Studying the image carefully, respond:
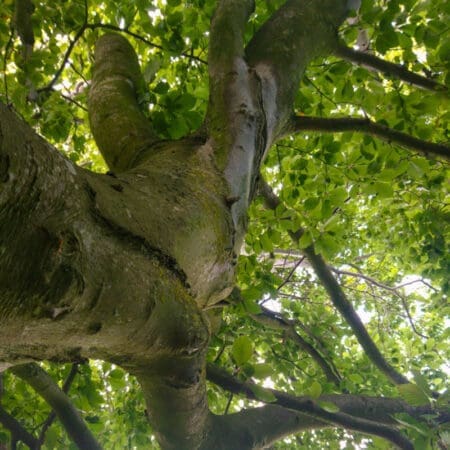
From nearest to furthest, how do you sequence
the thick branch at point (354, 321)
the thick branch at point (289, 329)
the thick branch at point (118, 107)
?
the thick branch at point (118, 107) < the thick branch at point (289, 329) < the thick branch at point (354, 321)

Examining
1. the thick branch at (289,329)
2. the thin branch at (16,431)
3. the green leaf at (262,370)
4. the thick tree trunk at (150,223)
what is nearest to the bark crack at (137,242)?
the thick tree trunk at (150,223)

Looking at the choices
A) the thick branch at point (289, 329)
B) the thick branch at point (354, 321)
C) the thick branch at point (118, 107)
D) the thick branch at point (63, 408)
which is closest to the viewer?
the thick branch at point (118, 107)

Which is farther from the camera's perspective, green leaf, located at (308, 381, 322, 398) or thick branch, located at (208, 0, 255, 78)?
green leaf, located at (308, 381, 322, 398)

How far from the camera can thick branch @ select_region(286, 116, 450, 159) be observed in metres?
2.03

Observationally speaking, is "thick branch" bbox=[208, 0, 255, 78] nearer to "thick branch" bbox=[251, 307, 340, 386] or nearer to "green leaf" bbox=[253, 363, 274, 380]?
"green leaf" bbox=[253, 363, 274, 380]

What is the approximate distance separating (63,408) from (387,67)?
8.76 ft

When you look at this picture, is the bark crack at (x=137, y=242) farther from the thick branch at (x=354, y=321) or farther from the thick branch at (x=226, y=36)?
the thick branch at (x=354, y=321)

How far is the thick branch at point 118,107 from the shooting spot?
74.5 inches

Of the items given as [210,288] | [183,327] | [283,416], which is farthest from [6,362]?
[283,416]

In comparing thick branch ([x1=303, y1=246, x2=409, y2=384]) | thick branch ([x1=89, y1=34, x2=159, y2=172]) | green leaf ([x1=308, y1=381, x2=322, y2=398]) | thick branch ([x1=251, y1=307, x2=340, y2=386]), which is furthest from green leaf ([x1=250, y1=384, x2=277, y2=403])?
thick branch ([x1=303, y1=246, x2=409, y2=384])

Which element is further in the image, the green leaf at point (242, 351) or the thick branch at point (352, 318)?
the thick branch at point (352, 318)

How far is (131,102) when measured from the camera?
2.16 meters

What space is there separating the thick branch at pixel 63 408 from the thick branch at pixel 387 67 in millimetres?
2559

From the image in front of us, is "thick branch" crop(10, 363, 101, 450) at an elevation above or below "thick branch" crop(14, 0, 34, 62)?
below
